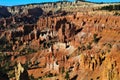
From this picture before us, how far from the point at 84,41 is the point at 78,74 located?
42955 mm

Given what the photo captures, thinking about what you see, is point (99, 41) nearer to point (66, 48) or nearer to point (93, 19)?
point (66, 48)

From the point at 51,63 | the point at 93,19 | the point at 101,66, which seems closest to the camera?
the point at 101,66

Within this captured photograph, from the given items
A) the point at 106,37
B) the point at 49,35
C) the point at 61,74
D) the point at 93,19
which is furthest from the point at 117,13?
the point at 61,74

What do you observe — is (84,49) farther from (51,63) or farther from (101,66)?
(101,66)

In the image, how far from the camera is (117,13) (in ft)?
648

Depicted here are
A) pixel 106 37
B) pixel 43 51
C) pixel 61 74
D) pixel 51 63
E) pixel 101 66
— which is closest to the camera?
pixel 101 66

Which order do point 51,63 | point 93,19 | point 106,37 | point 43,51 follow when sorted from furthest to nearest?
point 93,19
point 43,51
point 106,37
point 51,63

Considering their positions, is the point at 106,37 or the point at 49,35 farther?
the point at 49,35

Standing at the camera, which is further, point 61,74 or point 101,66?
point 61,74

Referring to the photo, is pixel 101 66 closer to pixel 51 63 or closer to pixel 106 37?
pixel 51 63

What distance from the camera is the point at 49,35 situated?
19412 centimetres

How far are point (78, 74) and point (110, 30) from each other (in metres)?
41.7

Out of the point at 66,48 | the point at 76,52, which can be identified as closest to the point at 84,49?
the point at 76,52

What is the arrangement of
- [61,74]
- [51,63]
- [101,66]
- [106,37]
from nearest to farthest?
[101,66]
[61,74]
[51,63]
[106,37]
